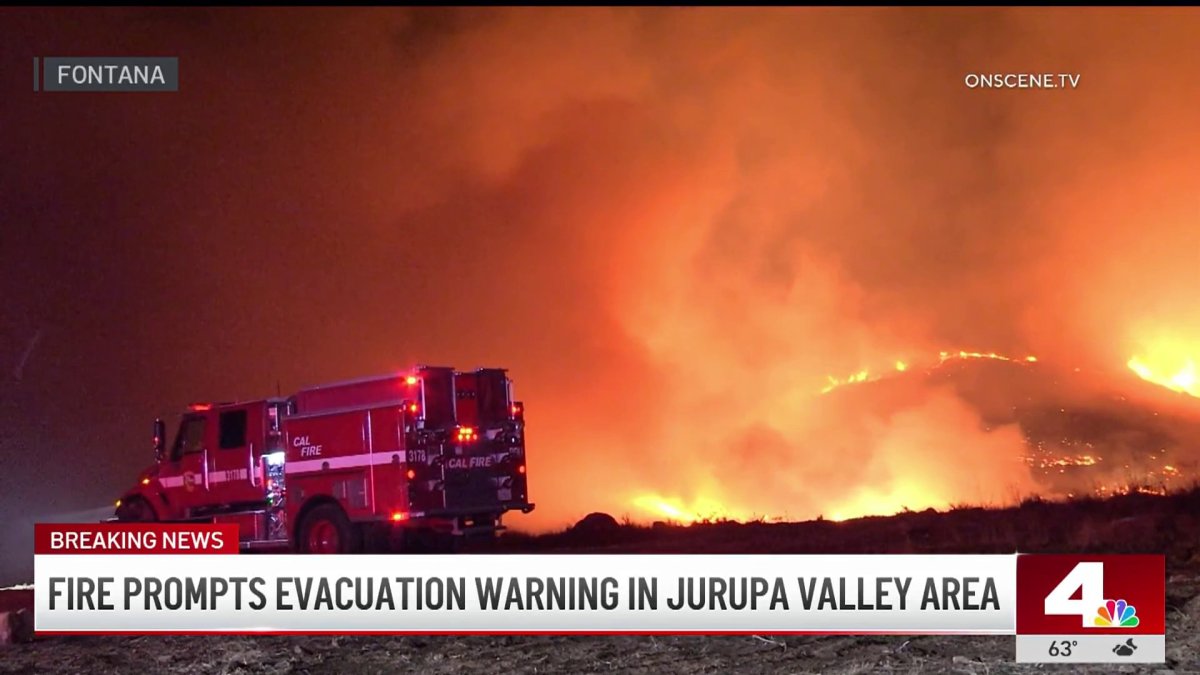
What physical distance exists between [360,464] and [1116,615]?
11.0 metres

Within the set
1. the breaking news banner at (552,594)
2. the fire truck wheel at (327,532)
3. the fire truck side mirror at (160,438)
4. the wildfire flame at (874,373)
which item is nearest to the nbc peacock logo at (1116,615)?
the breaking news banner at (552,594)

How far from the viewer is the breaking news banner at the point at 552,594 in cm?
956

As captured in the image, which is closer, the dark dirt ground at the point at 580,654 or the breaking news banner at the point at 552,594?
the breaking news banner at the point at 552,594

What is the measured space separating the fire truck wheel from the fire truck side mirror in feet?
11.0

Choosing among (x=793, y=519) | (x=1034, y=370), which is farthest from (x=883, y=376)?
(x=793, y=519)

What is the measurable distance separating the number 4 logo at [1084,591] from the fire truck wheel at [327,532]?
10.6 meters

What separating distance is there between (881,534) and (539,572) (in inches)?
418

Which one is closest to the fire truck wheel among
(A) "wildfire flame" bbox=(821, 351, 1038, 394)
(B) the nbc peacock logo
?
(B) the nbc peacock logo

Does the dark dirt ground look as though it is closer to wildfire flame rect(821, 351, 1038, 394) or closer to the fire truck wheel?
the fire truck wheel

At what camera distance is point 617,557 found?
9.86 meters

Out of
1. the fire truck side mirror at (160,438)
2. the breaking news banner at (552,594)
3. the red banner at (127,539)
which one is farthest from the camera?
the fire truck side mirror at (160,438)

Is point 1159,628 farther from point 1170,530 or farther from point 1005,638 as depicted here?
point 1170,530

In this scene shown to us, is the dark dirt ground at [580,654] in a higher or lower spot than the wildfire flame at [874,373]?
lower

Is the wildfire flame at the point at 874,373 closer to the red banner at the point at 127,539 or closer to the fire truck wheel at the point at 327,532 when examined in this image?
the fire truck wheel at the point at 327,532
